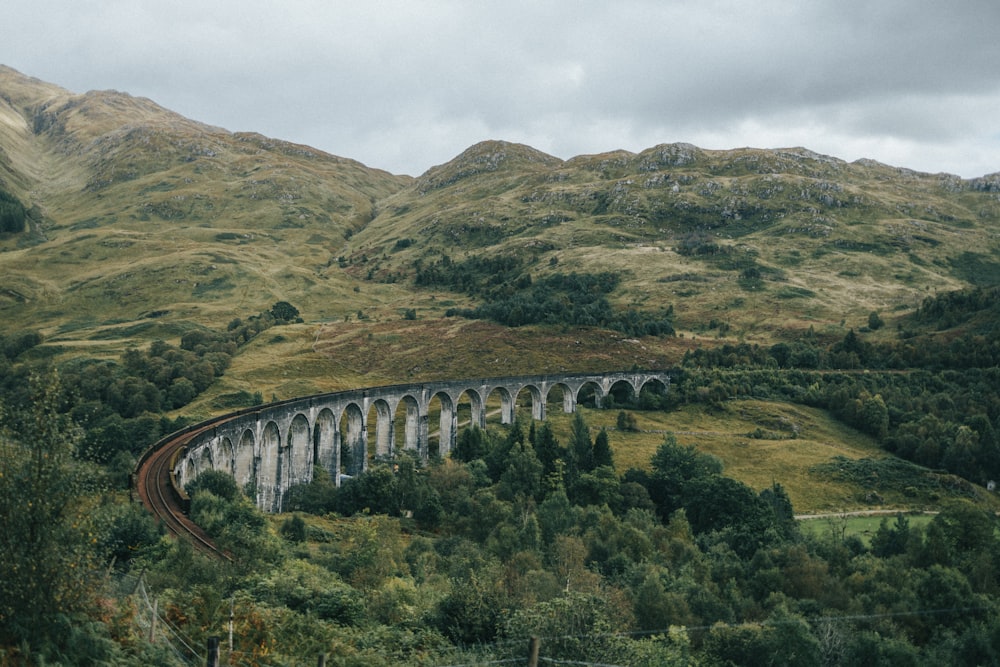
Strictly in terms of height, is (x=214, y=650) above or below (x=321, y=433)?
above

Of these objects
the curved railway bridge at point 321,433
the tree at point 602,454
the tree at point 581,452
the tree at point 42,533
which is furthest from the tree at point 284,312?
the tree at point 42,533

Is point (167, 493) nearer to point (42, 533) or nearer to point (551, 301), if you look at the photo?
point (42, 533)

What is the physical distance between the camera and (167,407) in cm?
9925

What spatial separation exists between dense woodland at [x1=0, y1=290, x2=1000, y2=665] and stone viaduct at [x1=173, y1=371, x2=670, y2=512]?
3470 millimetres

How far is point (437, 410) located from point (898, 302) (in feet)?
407

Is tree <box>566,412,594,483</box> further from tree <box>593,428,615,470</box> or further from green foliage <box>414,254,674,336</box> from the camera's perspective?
green foliage <box>414,254,674,336</box>

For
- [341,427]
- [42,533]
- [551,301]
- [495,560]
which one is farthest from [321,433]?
[551,301]

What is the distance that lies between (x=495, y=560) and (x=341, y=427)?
2025 inches

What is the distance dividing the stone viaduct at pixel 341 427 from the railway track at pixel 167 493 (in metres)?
1.24

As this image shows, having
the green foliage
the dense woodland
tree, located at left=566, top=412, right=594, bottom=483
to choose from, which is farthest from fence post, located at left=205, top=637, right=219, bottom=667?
the green foliage

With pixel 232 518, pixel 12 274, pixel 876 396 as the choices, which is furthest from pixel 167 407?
pixel 12 274

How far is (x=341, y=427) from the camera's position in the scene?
3511 inches

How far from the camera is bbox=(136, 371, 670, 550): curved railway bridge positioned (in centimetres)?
4806

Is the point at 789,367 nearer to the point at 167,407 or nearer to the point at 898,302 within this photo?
the point at 898,302
